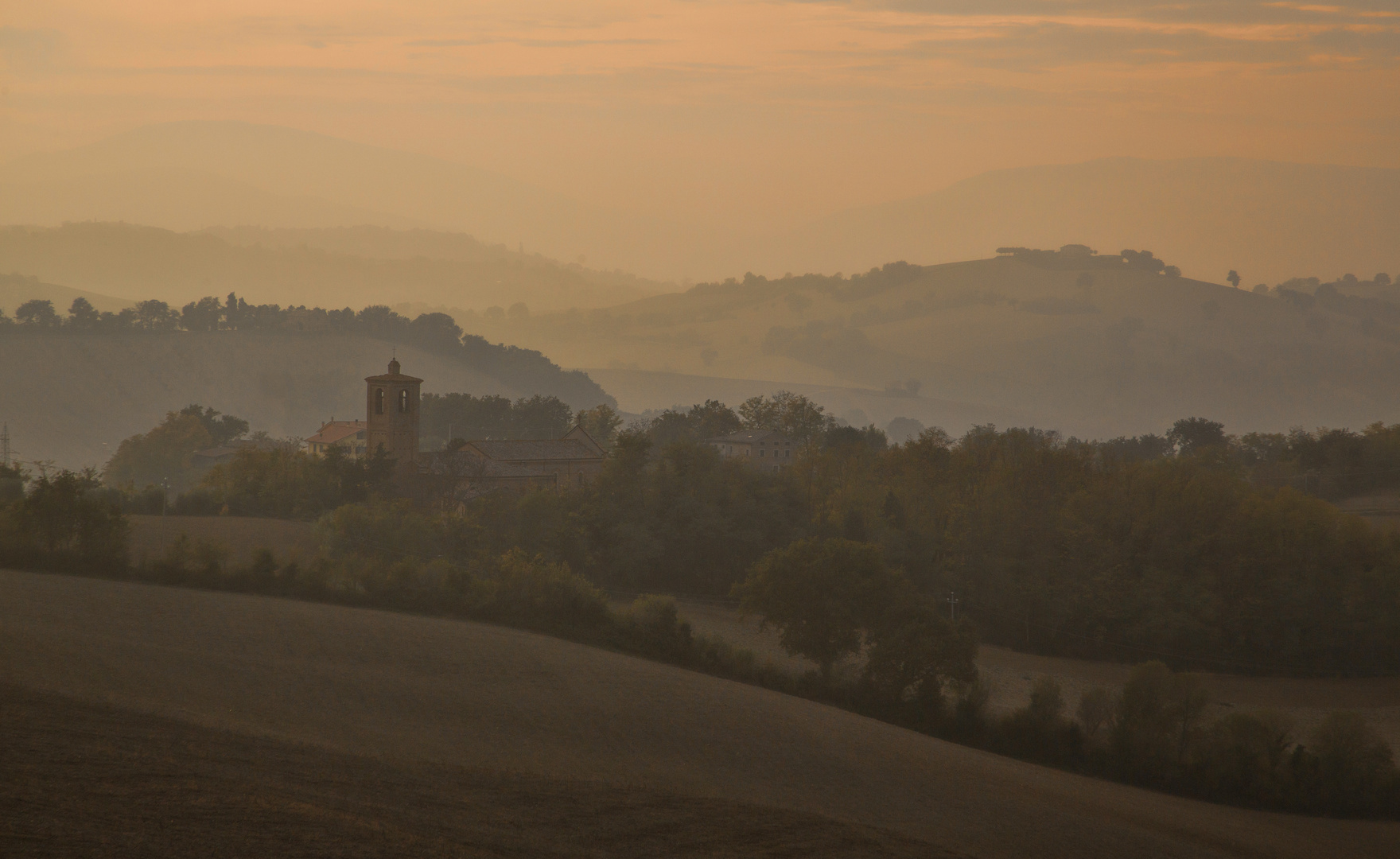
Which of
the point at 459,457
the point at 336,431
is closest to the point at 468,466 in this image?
the point at 459,457

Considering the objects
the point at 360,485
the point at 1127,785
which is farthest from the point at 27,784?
the point at 360,485

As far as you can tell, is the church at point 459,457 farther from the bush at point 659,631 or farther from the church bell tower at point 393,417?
the bush at point 659,631

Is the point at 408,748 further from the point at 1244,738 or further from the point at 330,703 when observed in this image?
the point at 1244,738

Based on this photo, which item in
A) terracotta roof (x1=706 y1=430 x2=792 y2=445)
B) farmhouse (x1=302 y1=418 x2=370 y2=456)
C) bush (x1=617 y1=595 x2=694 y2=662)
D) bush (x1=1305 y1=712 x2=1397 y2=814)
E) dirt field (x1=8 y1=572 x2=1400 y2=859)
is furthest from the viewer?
terracotta roof (x1=706 y1=430 x2=792 y2=445)

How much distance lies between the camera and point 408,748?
23797mm

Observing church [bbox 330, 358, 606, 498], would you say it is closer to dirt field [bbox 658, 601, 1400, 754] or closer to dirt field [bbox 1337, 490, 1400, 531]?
dirt field [bbox 658, 601, 1400, 754]

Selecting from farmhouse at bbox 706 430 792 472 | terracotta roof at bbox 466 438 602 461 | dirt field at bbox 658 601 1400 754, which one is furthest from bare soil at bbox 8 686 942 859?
farmhouse at bbox 706 430 792 472

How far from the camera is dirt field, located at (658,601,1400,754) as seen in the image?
47594 mm

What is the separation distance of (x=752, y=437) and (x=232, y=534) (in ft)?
232

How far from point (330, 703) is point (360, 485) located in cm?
4199

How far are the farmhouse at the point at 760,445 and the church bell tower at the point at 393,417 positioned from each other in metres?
49.0

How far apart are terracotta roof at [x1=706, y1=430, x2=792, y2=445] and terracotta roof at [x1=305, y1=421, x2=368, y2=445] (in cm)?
3882

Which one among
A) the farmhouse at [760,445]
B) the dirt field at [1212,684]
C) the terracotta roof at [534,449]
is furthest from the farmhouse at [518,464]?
the farmhouse at [760,445]

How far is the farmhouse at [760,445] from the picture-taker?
4683 inches
